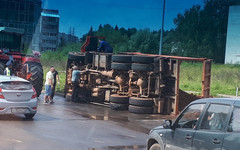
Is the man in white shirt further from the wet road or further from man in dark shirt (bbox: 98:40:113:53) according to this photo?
man in dark shirt (bbox: 98:40:113:53)

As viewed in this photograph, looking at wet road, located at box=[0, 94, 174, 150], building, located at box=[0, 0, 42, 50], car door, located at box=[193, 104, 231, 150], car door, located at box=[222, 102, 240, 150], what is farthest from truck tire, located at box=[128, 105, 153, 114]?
building, located at box=[0, 0, 42, 50]

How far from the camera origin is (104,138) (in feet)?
41.9

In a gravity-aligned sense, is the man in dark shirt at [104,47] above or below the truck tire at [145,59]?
above

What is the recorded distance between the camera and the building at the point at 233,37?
215 feet

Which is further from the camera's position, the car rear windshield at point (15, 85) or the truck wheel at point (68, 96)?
the truck wheel at point (68, 96)

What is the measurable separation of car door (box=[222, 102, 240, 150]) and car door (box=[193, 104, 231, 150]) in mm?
112

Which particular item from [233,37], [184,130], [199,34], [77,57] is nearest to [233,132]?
[184,130]

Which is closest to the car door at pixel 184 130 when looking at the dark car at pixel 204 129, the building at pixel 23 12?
the dark car at pixel 204 129

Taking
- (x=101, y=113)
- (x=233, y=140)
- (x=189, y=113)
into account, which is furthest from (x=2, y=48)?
(x=233, y=140)

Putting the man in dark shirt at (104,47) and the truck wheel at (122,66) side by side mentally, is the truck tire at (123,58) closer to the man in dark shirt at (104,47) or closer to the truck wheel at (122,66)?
the truck wheel at (122,66)

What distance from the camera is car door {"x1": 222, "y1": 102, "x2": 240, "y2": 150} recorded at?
6844 millimetres

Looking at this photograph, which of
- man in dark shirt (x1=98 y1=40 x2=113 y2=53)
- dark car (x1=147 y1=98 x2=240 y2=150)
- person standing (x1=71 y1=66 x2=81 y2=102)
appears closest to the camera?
dark car (x1=147 y1=98 x2=240 y2=150)

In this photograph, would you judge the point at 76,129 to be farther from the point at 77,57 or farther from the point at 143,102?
the point at 77,57

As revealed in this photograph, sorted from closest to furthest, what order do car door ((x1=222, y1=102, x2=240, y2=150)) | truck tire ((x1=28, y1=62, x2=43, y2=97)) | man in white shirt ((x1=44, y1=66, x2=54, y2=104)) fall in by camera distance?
car door ((x1=222, y1=102, x2=240, y2=150))
man in white shirt ((x1=44, y1=66, x2=54, y2=104))
truck tire ((x1=28, y1=62, x2=43, y2=97))
